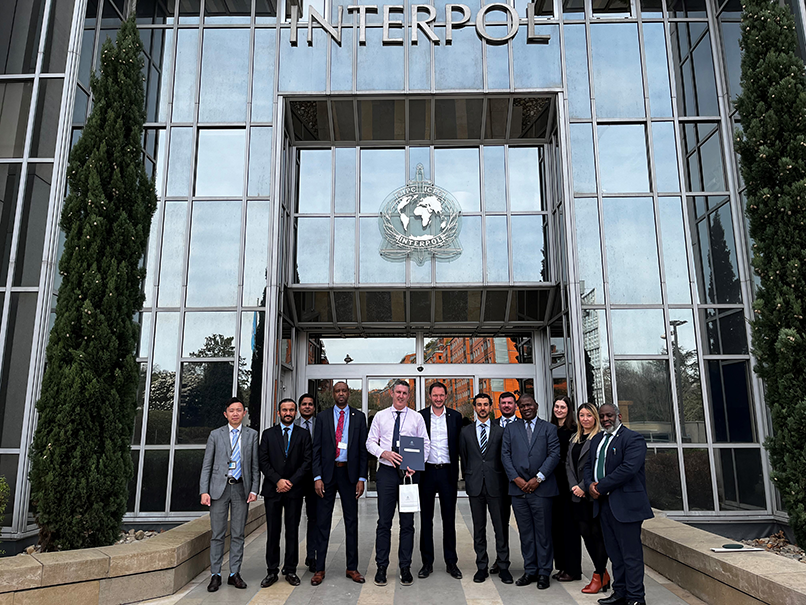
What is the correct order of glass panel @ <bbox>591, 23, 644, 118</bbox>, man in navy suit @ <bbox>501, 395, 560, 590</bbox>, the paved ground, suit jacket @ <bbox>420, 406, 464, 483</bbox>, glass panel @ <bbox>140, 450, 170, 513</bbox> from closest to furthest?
the paved ground → man in navy suit @ <bbox>501, 395, 560, 590</bbox> → suit jacket @ <bbox>420, 406, 464, 483</bbox> → glass panel @ <bbox>140, 450, 170, 513</bbox> → glass panel @ <bbox>591, 23, 644, 118</bbox>

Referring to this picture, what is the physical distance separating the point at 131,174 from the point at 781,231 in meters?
7.34

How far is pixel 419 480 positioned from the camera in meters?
5.62

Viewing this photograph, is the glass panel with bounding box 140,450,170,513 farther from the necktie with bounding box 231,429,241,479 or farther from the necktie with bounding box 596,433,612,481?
the necktie with bounding box 596,433,612,481

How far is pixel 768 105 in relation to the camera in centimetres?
705

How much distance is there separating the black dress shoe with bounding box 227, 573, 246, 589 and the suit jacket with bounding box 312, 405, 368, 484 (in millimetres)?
1096

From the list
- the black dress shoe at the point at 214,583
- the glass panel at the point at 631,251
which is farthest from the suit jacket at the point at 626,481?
the glass panel at the point at 631,251

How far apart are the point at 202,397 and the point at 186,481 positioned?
128 centimetres

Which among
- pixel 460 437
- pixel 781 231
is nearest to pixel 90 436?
pixel 460 437

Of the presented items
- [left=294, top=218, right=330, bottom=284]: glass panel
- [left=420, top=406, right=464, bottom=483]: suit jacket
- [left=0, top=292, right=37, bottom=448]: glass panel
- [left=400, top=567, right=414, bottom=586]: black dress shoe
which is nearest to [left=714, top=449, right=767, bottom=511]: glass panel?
[left=420, top=406, right=464, bottom=483]: suit jacket

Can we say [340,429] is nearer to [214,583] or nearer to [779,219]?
[214,583]

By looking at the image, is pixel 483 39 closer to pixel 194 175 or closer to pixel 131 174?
pixel 194 175

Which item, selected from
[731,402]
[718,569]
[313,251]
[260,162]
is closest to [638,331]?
[731,402]

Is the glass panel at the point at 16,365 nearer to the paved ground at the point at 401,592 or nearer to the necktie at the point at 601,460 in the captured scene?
the paved ground at the point at 401,592

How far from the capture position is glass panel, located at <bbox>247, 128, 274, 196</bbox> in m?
9.98
